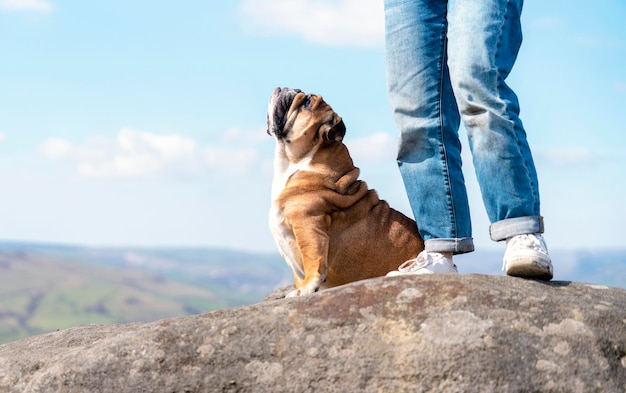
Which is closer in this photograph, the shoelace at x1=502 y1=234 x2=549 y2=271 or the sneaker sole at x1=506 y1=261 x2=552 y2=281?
the sneaker sole at x1=506 y1=261 x2=552 y2=281

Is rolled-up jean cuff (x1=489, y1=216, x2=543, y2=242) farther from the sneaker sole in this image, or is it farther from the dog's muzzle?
the dog's muzzle

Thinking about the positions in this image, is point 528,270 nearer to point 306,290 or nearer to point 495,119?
point 495,119

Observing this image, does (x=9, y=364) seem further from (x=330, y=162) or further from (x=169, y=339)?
(x=330, y=162)

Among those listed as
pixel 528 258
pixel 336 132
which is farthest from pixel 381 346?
pixel 336 132

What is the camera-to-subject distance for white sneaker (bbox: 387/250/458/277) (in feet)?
24.7

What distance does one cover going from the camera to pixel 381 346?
5832 mm

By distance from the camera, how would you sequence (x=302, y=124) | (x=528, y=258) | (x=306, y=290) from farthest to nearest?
(x=302, y=124) → (x=306, y=290) → (x=528, y=258)

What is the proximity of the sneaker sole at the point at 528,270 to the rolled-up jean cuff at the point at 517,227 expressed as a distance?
292 mm

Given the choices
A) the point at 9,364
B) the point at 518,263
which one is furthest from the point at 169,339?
the point at 518,263

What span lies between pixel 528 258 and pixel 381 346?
5.00 feet

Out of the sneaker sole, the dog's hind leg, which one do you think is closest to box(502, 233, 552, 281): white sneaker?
the sneaker sole

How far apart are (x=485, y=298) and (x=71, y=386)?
2.96m

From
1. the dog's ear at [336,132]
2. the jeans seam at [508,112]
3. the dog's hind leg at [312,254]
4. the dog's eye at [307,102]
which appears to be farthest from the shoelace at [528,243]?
the dog's eye at [307,102]

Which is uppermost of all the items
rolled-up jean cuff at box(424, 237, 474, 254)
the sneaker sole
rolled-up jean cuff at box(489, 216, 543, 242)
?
rolled-up jean cuff at box(489, 216, 543, 242)
